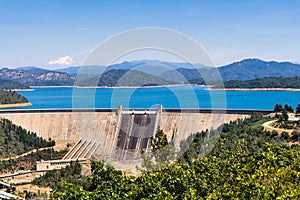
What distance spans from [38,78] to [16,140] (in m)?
141

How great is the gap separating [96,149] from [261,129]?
12540mm

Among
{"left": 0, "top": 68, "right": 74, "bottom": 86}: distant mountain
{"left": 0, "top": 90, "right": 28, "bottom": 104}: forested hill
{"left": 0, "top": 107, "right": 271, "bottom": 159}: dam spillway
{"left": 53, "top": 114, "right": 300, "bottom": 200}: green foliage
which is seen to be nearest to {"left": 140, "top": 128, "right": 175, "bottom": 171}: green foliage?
{"left": 53, "top": 114, "right": 300, "bottom": 200}: green foliage

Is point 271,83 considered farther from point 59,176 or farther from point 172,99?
point 59,176

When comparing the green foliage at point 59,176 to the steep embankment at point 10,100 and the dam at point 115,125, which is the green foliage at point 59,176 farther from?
the steep embankment at point 10,100

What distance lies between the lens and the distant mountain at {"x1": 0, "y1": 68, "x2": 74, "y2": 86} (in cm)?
16465

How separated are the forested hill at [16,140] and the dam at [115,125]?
3.25 ft

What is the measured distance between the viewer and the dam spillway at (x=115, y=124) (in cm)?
3291

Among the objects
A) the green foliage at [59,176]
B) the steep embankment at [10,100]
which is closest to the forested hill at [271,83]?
the steep embankment at [10,100]

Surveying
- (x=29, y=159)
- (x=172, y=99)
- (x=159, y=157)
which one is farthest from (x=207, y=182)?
(x=172, y=99)

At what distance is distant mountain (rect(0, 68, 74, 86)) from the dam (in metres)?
126

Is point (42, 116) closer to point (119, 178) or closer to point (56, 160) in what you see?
point (56, 160)

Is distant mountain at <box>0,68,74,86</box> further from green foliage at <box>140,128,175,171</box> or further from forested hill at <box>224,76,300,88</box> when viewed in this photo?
green foliage at <box>140,128,175,171</box>

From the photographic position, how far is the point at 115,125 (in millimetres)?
35781

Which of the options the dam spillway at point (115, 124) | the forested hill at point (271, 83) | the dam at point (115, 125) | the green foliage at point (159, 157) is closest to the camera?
the green foliage at point (159, 157)
